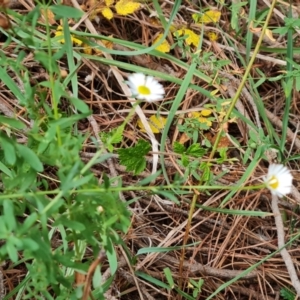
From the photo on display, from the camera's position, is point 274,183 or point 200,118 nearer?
point 274,183

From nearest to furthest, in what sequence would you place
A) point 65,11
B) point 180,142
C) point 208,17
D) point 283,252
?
point 65,11
point 283,252
point 180,142
point 208,17

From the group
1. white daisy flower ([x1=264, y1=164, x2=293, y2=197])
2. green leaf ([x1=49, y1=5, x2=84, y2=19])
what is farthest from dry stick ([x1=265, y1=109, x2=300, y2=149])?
green leaf ([x1=49, y1=5, x2=84, y2=19])

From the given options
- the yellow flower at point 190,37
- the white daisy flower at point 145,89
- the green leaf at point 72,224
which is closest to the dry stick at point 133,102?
the yellow flower at point 190,37

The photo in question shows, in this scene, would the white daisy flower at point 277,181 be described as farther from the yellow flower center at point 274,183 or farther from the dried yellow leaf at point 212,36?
the dried yellow leaf at point 212,36

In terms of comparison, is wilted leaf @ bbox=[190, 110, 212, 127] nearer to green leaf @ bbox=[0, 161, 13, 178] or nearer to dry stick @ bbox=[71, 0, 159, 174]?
dry stick @ bbox=[71, 0, 159, 174]

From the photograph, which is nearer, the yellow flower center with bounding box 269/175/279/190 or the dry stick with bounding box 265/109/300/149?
the yellow flower center with bounding box 269/175/279/190

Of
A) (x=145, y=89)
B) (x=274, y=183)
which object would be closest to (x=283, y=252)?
(x=274, y=183)

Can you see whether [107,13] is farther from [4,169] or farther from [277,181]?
[277,181]
